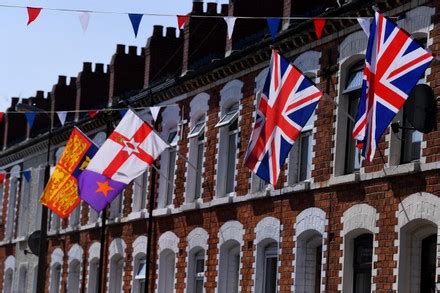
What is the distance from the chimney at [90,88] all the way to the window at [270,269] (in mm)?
17144

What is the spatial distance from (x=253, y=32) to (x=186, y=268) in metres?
5.93

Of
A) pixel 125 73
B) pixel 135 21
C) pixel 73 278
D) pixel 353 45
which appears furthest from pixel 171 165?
pixel 135 21

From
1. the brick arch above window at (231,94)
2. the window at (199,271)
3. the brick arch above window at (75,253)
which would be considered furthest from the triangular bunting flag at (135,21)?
the brick arch above window at (75,253)

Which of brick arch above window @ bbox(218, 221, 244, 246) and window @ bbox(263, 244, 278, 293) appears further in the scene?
brick arch above window @ bbox(218, 221, 244, 246)

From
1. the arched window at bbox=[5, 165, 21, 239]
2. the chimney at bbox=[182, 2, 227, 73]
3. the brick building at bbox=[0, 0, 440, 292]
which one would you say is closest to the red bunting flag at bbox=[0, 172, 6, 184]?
the arched window at bbox=[5, 165, 21, 239]

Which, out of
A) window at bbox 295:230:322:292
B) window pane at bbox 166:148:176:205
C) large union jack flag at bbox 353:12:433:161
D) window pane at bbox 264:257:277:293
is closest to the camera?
large union jack flag at bbox 353:12:433:161

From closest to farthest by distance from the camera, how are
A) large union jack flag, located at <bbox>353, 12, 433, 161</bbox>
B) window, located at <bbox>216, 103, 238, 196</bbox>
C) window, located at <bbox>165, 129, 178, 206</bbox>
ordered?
large union jack flag, located at <bbox>353, 12, 433, 161</bbox>, window, located at <bbox>216, 103, 238, 196</bbox>, window, located at <bbox>165, 129, 178, 206</bbox>

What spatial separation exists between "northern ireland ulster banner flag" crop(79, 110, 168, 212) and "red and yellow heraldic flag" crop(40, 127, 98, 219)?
3.70 metres

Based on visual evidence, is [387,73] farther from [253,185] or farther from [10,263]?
[10,263]

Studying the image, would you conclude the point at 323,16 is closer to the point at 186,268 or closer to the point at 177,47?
the point at 186,268

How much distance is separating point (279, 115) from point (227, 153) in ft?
29.5

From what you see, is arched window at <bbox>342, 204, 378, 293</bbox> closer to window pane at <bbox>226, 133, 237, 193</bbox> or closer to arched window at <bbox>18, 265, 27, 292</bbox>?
window pane at <bbox>226, 133, 237, 193</bbox>

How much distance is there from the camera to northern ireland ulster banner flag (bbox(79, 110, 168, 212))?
3172 cm

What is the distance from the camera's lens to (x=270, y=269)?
3009 cm
